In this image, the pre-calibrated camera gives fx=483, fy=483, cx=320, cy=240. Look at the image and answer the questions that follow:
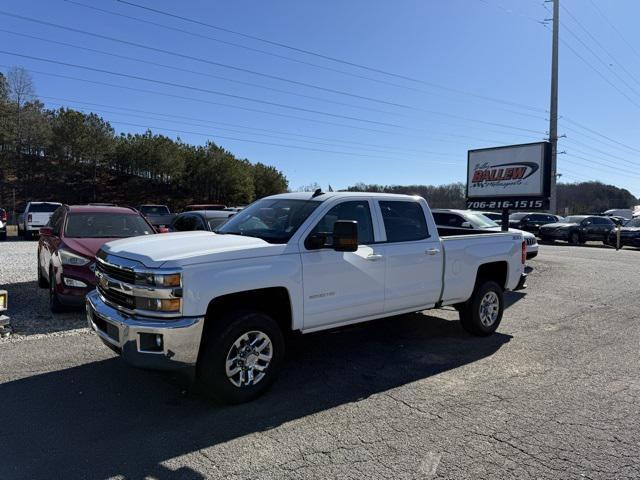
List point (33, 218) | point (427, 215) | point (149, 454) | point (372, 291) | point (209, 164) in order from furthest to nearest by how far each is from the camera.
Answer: point (209, 164) → point (33, 218) → point (427, 215) → point (372, 291) → point (149, 454)

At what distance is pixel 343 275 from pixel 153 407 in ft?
7.07

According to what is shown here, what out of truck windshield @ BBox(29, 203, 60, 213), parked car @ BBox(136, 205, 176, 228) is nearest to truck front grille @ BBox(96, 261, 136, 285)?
parked car @ BBox(136, 205, 176, 228)

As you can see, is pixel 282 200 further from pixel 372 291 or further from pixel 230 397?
pixel 230 397

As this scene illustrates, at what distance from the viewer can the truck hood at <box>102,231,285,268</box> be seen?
402 centimetres

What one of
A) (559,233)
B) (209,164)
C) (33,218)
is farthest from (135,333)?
(209,164)

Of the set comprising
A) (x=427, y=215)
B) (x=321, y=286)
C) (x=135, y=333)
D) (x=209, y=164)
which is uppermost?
(x=209, y=164)

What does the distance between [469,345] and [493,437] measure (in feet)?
8.85

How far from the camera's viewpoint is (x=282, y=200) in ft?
18.2

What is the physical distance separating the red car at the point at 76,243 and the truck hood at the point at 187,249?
8.83 feet

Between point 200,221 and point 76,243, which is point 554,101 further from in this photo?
point 76,243

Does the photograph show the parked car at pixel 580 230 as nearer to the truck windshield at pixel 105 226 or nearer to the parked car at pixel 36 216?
the truck windshield at pixel 105 226

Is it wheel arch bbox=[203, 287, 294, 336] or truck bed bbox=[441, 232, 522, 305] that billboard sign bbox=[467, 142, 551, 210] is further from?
wheel arch bbox=[203, 287, 294, 336]

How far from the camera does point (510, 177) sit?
19.6 metres

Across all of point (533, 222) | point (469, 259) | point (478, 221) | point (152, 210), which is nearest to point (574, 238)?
point (533, 222)
